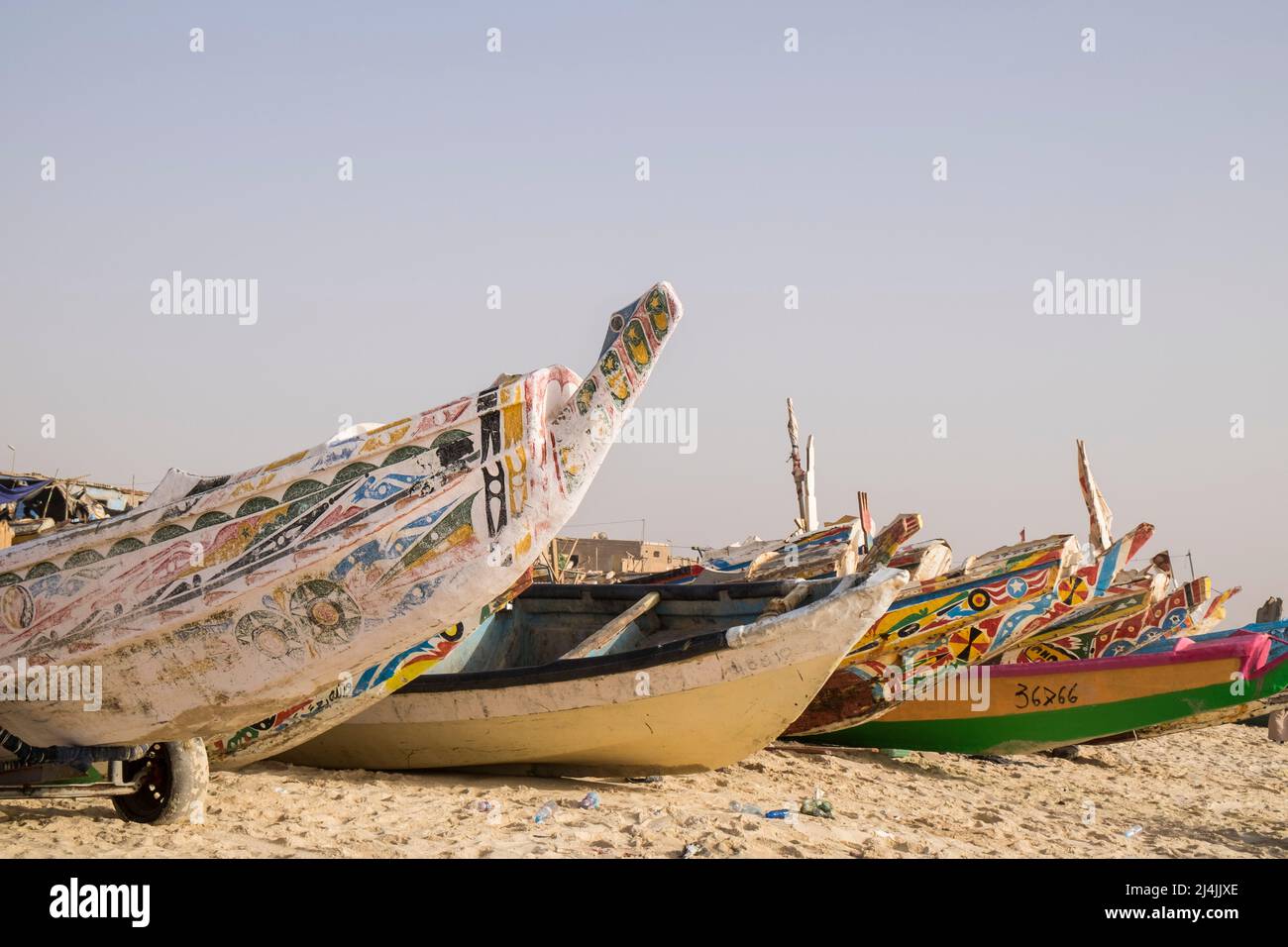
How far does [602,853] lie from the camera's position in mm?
5613

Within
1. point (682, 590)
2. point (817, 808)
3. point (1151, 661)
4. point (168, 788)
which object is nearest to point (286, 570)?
point (168, 788)

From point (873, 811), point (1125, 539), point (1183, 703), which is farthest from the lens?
point (1125, 539)

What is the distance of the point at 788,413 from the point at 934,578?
14317 mm

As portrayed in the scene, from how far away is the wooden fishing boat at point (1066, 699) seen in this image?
1039 centimetres

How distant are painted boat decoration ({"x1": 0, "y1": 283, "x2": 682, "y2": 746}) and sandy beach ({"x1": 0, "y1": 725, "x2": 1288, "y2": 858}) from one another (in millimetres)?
716

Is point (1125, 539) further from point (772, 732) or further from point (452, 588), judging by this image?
point (452, 588)

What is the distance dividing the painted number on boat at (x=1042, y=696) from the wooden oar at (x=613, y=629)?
3532mm

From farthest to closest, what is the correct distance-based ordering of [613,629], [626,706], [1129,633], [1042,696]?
1. [1129,633]
2. [1042,696]
3. [613,629]
4. [626,706]

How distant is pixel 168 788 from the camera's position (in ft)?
19.7

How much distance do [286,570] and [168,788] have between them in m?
1.30

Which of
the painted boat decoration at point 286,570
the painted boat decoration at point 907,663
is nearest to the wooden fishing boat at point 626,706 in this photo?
the painted boat decoration at point 286,570

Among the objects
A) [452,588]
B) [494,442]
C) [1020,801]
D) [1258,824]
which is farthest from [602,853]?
[1258,824]

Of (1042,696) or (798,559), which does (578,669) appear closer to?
(1042,696)

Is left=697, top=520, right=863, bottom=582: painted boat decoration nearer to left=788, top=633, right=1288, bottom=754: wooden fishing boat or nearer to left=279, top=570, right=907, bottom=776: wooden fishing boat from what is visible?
left=788, top=633, right=1288, bottom=754: wooden fishing boat
